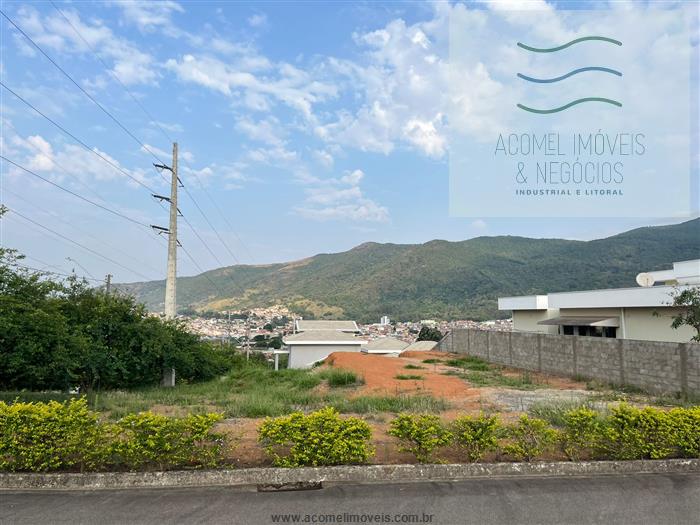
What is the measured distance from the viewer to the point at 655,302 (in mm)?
17734

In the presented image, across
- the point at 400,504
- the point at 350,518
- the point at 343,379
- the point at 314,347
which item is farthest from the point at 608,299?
the point at 350,518

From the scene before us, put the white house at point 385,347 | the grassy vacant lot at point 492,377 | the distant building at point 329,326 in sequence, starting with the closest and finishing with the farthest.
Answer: the grassy vacant lot at point 492,377 → the white house at point 385,347 → the distant building at point 329,326

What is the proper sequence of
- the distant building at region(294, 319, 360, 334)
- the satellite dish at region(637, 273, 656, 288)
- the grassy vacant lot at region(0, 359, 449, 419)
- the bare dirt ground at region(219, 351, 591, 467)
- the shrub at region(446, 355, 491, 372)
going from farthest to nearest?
the distant building at region(294, 319, 360, 334) < the satellite dish at region(637, 273, 656, 288) < the shrub at region(446, 355, 491, 372) < the grassy vacant lot at region(0, 359, 449, 419) < the bare dirt ground at region(219, 351, 591, 467)

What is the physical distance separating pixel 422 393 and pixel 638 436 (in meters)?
6.24

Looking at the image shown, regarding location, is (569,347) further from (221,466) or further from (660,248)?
(660,248)

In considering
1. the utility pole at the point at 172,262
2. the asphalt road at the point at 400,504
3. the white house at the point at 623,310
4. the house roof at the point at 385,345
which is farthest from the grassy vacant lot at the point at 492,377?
the house roof at the point at 385,345

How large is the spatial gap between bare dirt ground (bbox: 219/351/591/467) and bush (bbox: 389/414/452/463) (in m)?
0.19

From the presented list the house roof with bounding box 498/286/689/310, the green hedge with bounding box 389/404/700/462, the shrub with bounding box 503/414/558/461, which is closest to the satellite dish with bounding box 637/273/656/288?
the house roof with bounding box 498/286/689/310

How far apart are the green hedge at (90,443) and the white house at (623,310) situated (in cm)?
1688

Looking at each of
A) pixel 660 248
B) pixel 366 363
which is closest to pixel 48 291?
pixel 366 363

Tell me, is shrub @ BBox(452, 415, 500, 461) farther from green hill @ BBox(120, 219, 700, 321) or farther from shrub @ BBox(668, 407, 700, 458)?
green hill @ BBox(120, 219, 700, 321)

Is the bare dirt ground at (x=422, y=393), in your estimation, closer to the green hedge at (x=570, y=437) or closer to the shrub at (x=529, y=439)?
the green hedge at (x=570, y=437)

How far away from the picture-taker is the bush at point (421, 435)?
555 centimetres

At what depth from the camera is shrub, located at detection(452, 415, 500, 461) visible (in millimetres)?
5590
